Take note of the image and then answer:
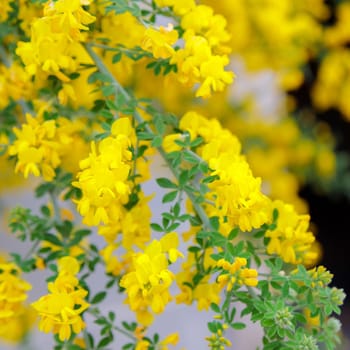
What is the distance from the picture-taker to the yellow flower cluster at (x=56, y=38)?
0.88m

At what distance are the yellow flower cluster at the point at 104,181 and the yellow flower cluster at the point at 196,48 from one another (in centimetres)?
12

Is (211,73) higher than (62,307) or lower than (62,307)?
higher

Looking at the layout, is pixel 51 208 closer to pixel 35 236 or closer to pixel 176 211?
pixel 35 236

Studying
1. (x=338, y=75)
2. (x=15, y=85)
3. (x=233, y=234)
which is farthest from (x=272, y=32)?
(x=233, y=234)

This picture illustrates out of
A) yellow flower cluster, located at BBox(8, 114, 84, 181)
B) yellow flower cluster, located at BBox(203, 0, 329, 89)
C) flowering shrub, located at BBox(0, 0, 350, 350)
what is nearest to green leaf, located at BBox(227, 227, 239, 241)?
flowering shrub, located at BBox(0, 0, 350, 350)

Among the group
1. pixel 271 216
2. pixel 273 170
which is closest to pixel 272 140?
pixel 273 170

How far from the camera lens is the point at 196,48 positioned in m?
0.94

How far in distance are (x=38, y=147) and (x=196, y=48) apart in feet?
0.77

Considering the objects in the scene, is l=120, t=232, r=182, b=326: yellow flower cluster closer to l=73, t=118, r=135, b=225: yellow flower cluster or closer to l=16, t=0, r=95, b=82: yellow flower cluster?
l=73, t=118, r=135, b=225: yellow flower cluster

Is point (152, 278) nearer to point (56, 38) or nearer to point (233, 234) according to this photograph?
point (233, 234)

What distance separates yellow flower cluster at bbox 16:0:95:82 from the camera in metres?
0.88

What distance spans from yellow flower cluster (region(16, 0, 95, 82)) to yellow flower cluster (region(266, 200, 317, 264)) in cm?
31

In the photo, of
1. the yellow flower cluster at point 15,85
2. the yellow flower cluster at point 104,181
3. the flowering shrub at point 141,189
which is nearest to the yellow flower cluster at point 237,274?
the flowering shrub at point 141,189

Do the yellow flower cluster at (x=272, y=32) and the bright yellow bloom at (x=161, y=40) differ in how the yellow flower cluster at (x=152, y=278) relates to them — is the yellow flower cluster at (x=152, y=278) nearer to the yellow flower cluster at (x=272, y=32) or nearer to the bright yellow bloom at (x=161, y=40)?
the bright yellow bloom at (x=161, y=40)
